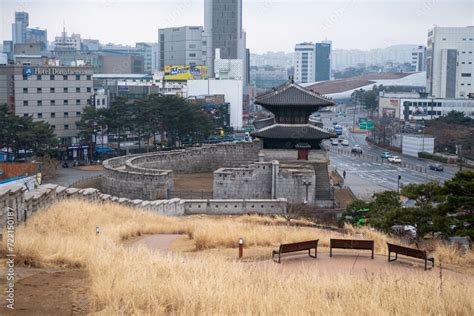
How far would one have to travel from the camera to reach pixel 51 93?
203 ft

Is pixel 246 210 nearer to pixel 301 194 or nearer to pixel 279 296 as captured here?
pixel 301 194

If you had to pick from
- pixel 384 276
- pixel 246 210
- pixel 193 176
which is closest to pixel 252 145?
pixel 193 176

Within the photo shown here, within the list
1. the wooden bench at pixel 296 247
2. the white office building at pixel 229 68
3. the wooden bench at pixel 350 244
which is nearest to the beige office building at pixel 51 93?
the wooden bench at pixel 350 244

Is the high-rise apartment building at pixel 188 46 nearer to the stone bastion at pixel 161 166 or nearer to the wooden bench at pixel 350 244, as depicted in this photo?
the stone bastion at pixel 161 166

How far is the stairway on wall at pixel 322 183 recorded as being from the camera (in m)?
37.1

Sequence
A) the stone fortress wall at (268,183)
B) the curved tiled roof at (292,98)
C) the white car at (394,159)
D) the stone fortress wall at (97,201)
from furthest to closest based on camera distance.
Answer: the white car at (394,159)
the curved tiled roof at (292,98)
the stone fortress wall at (268,183)
the stone fortress wall at (97,201)

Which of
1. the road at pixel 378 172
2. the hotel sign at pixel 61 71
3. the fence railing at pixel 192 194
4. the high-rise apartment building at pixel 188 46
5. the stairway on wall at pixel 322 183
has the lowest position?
the road at pixel 378 172

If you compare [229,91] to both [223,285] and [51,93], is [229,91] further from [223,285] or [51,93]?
[223,285]

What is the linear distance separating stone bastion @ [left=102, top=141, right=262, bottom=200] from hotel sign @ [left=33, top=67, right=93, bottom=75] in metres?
19.3

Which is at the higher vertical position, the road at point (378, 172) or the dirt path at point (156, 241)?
the dirt path at point (156, 241)

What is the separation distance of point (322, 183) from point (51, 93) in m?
33.2

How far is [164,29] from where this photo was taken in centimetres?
14312

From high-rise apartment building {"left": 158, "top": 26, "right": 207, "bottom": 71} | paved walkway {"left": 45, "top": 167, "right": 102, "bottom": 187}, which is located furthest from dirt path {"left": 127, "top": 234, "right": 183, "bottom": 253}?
high-rise apartment building {"left": 158, "top": 26, "right": 207, "bottom": 71}

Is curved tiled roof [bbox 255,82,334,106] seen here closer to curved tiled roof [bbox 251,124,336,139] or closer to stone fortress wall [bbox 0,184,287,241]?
curved tiled roof [bbox 251,124,336,139]
